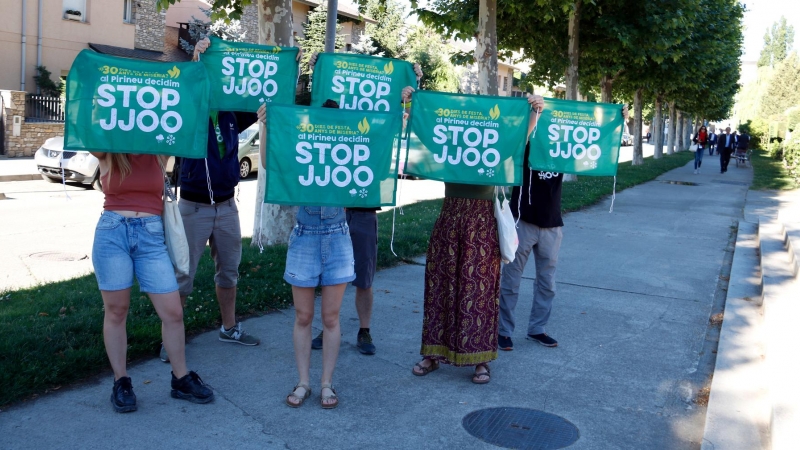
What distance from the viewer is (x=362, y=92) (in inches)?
237

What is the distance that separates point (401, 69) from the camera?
6082 mm

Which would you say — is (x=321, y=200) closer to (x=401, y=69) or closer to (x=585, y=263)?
(x=401, y=69)

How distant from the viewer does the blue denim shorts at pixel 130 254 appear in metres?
4.35

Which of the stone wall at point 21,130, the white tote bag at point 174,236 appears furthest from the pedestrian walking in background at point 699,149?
the white tote bag at point 174,236

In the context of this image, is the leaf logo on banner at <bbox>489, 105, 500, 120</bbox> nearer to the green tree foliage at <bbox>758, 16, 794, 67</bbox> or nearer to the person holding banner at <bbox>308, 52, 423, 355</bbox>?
the person holding banner at <bbox>308, 52, 423, 355</bbox>

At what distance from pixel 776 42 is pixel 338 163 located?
16223 centimetres

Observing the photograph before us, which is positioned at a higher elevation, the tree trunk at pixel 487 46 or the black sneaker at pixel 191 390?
the tree trunk at pixel 487 46

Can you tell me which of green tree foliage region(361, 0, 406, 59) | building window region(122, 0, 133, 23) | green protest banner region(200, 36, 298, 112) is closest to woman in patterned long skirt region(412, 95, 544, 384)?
green protest banner region(200, 36, 298, 112)

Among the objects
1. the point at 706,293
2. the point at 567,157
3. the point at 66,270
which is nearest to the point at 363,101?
the point at 567,157

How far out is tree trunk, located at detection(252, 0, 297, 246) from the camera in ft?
28.7

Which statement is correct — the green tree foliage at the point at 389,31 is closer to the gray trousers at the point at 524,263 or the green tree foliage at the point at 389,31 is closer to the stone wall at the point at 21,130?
the stone wall at the point at 21,130

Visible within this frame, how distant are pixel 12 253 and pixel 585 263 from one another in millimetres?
7380

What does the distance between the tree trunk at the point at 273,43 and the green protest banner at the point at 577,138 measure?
12.1 ft

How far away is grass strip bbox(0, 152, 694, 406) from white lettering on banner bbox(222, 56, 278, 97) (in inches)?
75.5
